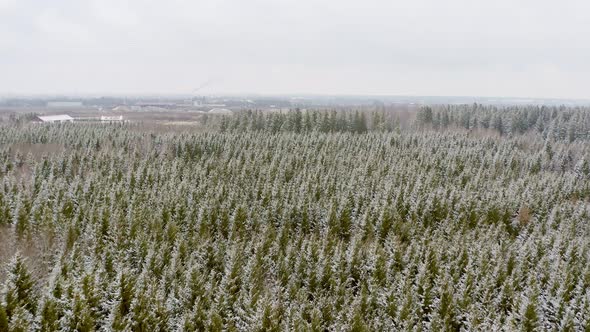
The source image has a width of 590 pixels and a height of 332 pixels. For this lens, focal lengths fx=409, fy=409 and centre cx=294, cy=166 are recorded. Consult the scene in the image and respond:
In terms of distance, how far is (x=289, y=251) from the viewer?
29516mm

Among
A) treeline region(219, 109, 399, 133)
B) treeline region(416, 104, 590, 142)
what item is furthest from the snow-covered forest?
treeline region(416, 104, 590, 142)

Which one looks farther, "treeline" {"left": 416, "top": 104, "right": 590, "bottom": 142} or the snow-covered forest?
"treeline" {"left": 416, "top": 104, "right": 590, "bottom": 142}

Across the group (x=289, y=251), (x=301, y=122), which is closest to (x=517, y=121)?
(x=301, y=122)

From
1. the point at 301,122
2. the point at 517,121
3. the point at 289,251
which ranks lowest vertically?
the point at 289,251

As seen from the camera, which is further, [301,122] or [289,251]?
[301,122]

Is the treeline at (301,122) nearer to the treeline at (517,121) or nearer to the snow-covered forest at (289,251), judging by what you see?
the treeline at (517,121)

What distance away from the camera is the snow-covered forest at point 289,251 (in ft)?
71.2

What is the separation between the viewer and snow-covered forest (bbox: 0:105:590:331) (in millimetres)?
21703

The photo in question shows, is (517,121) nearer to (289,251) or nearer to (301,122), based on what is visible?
(301,122)

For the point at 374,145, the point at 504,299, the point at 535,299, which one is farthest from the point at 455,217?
the point at 374,145

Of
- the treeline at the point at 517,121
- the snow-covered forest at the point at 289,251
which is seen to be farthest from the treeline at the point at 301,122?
the snow-covered forest at the point at 289,251

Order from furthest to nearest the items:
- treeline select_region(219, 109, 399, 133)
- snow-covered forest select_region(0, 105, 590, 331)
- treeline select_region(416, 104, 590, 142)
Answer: treeline select_region(416, 104, 590, 142) < treeline select_region(219, 109, 399, 133) < snow-covered forest select_region(0, 105, 590, 331)

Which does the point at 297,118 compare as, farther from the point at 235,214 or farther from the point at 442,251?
the point at 442,251

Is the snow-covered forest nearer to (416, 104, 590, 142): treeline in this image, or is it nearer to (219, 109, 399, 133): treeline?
(219, 109, 399, 133): treeline
